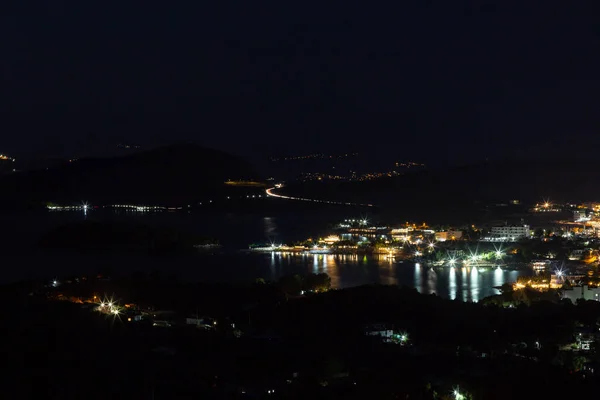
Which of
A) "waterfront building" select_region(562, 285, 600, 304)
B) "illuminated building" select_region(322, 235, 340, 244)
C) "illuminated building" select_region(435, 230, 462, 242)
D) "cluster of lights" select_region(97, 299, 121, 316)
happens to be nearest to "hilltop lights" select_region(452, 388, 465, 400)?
"cluster of lights" select_region(97, 299, 121, 316)

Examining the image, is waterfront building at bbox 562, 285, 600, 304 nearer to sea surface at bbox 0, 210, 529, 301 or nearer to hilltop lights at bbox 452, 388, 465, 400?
sea surface at bbox 0, 210, 529, 301

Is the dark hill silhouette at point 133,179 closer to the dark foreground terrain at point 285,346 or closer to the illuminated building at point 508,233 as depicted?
the illuminated building at point 508,233

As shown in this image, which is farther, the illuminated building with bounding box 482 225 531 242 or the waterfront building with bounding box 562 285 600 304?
the illuminated building with bounding box 482 225 531 242

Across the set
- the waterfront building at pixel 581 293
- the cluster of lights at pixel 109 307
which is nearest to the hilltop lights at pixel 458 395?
the cluster of lights at pixel 109 307

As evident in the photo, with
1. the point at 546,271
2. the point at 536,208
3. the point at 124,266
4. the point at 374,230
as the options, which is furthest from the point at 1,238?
the point at 536,208

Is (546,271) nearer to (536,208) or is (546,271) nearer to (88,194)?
(536,208)

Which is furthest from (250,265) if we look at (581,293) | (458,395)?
(458,395)
